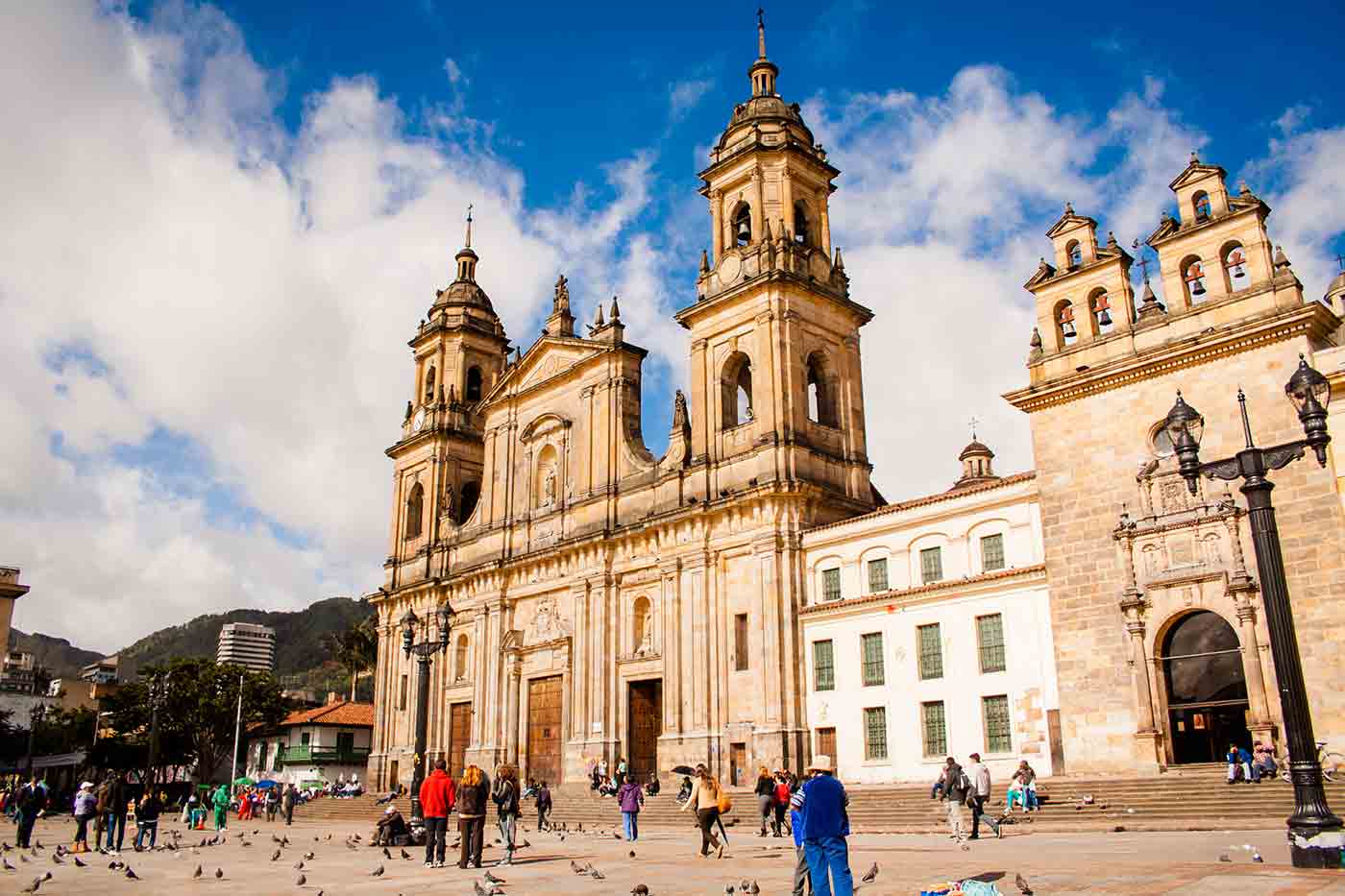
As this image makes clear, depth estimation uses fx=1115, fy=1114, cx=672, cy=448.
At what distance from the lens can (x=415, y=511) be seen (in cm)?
5681

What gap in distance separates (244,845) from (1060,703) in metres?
20.0

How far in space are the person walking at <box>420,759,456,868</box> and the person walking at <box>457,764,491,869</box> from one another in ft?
1.05

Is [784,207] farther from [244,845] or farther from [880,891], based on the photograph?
[880,891]

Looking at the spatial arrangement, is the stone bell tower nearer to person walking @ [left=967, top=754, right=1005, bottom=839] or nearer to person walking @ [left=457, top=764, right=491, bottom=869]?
person walking @ [left=967, top=754, right=1005, bottom=839]

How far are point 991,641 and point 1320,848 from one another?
62.0ft

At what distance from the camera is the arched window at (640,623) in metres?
40.6

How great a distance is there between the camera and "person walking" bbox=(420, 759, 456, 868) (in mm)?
18016

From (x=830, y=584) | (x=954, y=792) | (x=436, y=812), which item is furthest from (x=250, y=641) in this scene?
(x=954, y=792)

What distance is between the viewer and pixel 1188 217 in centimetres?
2789

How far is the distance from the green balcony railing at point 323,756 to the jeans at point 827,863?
209 feet

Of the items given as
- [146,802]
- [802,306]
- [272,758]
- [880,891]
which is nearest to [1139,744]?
[880,891]

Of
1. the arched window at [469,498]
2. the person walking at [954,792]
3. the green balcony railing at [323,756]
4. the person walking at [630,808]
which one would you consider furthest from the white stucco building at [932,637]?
the green balcony railing at [323,756]

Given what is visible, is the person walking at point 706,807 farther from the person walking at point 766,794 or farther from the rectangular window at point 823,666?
the rectangular window at point 823,666

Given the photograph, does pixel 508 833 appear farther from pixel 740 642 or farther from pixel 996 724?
pixel 740 642
